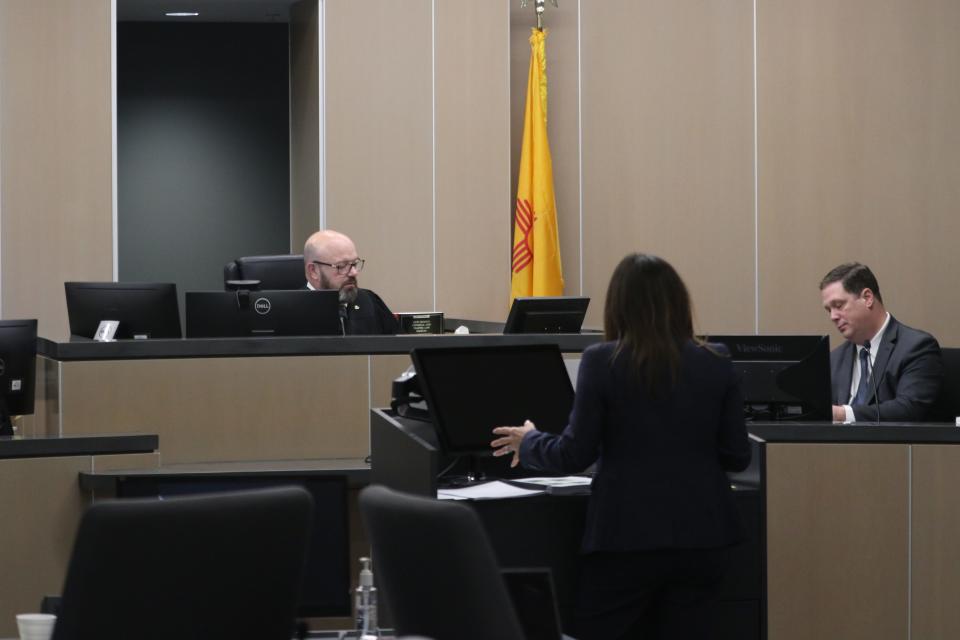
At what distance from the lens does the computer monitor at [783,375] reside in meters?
4.34

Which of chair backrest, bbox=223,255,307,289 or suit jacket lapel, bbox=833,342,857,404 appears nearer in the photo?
suit jacket lapel, bbox=833,342,857,404

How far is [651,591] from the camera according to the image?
125 inches

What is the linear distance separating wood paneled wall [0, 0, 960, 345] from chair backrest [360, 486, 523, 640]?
598 cm

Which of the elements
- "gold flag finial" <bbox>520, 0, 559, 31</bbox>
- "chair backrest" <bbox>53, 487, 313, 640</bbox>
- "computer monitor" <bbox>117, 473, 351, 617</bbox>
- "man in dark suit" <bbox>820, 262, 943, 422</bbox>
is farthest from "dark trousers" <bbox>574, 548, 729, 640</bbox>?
"gold flag finial" <bbox>520, 0, 559, 31</bbox>

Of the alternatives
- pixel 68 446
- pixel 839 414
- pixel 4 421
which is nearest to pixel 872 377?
pixel 839 414

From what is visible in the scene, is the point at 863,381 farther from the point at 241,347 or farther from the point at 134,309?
the point at 134,309

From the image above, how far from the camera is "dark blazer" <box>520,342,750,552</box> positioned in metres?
3.08

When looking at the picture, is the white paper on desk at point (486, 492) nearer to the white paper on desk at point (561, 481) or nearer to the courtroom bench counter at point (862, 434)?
the white paper on desk at point (561, 481)

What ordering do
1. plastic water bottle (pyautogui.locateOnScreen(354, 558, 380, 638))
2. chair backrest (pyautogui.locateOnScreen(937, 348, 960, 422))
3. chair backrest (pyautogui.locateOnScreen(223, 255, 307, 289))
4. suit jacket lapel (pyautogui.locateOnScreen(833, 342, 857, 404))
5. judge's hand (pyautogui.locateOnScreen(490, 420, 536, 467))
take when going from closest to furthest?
plastic water bottle (pyautogui.locateOnScreen(354, 558, 380, 638))
judge's hand (pyautogui.locateOnScreen(490, 420, 536, 467))
chair backrest (pyautogui.locateOnScreen(937, 348, 960, 422))
suit jacket lapel (pyautogui.locateOnScreen(833, 342, 857, 404))
chair backrest (pyautogui.locateOnScreen(223, 255, 307, 289))

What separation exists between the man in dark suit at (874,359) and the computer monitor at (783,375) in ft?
1.69

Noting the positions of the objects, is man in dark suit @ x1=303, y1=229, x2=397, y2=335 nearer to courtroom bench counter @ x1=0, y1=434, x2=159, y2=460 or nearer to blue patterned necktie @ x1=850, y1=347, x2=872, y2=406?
blue patterned necktie @ x1=850, y1=347, x2=872, y2=406

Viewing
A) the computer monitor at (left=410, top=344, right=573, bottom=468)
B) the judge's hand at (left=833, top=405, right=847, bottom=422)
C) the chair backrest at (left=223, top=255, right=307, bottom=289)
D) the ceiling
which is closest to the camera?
the computer monitor at (left=410, top=344, right=573, bottom=468)

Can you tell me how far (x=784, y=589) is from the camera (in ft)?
13.1

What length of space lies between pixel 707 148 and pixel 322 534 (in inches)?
229
